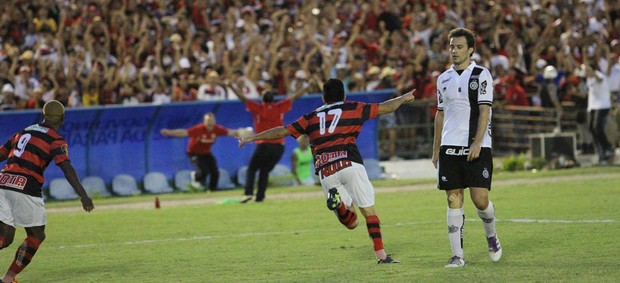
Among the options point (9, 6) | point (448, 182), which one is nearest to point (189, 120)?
point (9, 6)

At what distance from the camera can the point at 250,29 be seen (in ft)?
96.4

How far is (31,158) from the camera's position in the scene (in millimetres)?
11906

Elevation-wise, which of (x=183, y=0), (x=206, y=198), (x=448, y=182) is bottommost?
(x=206, y=198)

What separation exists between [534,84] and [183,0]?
9332mm

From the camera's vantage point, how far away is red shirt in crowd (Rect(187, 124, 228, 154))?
2541 cm

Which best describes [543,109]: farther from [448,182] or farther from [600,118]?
[448,182]

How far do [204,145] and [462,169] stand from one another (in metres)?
14.3

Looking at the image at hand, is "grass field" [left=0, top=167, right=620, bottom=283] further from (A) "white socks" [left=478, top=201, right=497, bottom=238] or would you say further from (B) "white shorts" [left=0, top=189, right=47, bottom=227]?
(B) "white shorts" [left=0, top=189, right=47, bottom=227]

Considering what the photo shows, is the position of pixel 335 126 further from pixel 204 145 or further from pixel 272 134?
pixel 204 145

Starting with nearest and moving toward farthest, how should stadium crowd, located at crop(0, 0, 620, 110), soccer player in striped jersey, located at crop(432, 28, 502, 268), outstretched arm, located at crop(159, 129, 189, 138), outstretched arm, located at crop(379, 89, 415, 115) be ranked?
soccer player in striped jersey, located at crop(432, 28, 502, 268), outstretched arm, located at crop(379, 89, 415, 115), outstretched arm, located at crop(159, 129, 189, 138), stadium crowd, located at crop(0, 0, 620, 110)

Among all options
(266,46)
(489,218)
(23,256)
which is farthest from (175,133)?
(489,218)

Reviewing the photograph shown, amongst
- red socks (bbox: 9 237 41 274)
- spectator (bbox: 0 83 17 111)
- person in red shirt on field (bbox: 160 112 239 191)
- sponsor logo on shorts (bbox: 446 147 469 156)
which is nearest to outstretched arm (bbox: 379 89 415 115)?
sponsor logo on shorts (bbox: 446 147 469 156)

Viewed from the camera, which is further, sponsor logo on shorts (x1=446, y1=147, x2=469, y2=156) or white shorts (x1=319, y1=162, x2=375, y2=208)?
white shorts (x1=319, y1=162, x2=375, y2=208)

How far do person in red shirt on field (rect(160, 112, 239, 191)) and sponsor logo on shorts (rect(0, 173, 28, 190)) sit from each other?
13057mm
